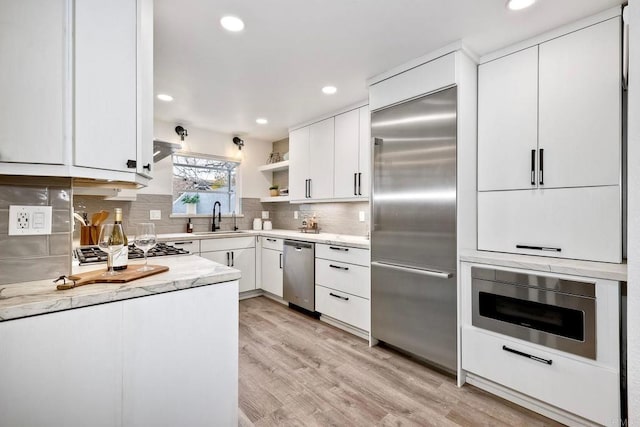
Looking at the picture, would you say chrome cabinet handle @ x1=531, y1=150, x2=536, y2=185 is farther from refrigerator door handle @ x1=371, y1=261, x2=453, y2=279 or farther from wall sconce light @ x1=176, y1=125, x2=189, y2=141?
wall sconce light @ x1=176, y1=125, x2=189, y2=141

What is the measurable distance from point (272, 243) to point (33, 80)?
10.1 feet

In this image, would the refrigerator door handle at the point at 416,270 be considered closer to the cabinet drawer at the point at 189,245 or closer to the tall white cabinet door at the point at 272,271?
the tall white cabinet door at the point at 272,271

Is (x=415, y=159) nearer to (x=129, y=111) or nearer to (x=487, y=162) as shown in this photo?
(x=487, y=162)

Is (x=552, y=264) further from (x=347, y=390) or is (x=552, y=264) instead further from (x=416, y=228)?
(x=347, y=390)

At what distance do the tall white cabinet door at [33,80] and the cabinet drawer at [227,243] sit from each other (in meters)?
2.67

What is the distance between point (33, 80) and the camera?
110 centimetres

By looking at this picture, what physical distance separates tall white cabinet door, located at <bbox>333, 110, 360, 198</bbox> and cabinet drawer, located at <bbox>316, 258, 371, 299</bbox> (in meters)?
0.80

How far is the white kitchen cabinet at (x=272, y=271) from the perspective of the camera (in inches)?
153

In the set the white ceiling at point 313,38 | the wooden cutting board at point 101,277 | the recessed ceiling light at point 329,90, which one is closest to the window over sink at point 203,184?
the white ceiling at point 313,38

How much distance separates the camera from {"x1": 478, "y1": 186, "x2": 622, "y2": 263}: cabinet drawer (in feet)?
5.84

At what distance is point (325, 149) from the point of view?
3664mm

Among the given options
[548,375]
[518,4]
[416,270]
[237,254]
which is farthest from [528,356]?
[237,254]

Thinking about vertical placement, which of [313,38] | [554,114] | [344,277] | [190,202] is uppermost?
[313,38]

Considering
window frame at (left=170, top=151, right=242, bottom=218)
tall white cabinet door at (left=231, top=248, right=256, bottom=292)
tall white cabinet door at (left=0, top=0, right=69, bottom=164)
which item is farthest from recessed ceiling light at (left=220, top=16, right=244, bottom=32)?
tall white cabinet door at (left=231, top=248, right=256, bottom=292)
